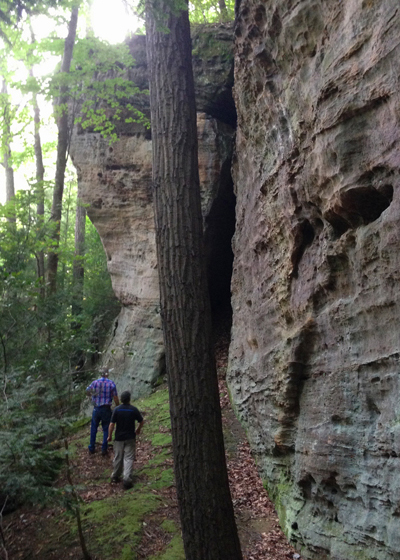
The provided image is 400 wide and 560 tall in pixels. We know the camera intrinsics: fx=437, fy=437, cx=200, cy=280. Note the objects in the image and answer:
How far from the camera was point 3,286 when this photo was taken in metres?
8.55

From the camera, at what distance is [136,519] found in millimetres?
6234

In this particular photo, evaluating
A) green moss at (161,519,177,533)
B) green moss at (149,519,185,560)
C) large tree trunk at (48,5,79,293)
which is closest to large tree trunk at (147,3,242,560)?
green moss at (149,519,185,560)

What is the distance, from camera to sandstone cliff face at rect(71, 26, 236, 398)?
13.1 meters

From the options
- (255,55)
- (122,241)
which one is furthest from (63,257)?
(255,55)

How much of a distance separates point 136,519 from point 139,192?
1034 centimetres

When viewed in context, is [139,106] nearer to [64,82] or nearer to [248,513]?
[64,82]

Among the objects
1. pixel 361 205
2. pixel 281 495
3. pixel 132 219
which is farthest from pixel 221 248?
pixel 361 205

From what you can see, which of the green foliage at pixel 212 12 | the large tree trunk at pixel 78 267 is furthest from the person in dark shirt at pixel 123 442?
the green foliage at pixel 212 12

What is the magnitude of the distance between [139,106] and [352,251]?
11396 mm

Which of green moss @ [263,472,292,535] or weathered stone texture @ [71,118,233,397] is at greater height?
weathered stone texture @ [71,118,233,397]

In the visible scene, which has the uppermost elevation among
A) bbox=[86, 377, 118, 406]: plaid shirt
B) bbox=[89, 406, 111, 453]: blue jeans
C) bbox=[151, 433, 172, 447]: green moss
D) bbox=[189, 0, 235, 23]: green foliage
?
bbox=[189, 0, 235, 23]: green foliage

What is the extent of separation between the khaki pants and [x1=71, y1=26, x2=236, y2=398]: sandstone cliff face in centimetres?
507

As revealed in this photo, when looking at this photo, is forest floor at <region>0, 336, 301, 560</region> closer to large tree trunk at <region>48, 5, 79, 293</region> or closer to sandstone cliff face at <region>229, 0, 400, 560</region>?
sandstone cliff face at <region>229, 0, 400, 560</region>

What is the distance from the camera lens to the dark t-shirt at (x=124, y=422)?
25.0ft
